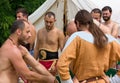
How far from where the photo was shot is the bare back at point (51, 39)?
333 inches

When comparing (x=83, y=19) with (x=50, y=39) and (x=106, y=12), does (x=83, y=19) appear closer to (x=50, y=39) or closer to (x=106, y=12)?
Result: (x=106, y=12)

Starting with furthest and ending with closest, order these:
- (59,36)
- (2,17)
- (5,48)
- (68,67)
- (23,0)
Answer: (23,0), (2,17), (59,36), (5,48), (68,67)

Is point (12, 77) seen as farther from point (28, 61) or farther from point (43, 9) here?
point (43, 9)

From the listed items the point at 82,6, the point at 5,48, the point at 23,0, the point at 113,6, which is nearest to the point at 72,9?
the point at 82,6

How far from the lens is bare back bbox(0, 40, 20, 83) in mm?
4727

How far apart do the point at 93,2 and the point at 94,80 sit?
6291 mm

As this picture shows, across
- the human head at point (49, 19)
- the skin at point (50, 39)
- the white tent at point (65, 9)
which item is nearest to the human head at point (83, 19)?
the human head at point (49, 19)

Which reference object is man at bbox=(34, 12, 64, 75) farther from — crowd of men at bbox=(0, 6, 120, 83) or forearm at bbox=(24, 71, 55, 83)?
forearm at bbox=(24, 71, 55, 83)

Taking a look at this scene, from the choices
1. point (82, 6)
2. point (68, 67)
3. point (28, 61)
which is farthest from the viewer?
point (82, 6)

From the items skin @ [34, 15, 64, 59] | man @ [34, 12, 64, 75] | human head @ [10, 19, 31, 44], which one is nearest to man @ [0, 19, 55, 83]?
human head @ [10, 19, 31, 44]

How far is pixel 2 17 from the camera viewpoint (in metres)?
13.4

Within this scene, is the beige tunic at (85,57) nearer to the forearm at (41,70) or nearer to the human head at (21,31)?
the forearm at (41,70)

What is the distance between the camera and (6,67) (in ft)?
15.9

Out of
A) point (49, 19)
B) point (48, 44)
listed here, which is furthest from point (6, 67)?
point (48, 44)
